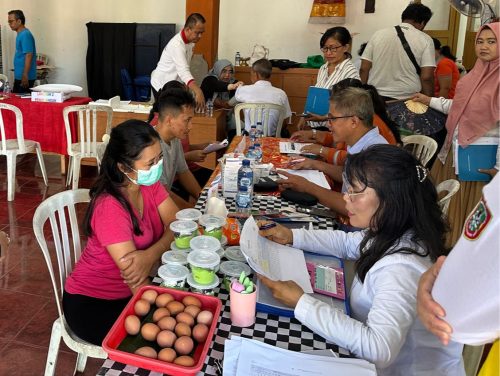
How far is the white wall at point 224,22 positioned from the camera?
6129 millimetres

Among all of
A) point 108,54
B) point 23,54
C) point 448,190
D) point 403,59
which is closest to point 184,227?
point 448,190

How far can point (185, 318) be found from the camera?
963 mm

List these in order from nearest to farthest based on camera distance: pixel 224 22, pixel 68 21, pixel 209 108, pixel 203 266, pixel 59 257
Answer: pixel 203 266, pixel 59 257, pixel 209 108, pixel 224 22, pixel 68 21

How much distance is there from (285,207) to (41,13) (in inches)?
280

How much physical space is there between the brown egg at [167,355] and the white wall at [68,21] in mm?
6605

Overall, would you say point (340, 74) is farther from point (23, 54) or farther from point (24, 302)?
point (23, 54)

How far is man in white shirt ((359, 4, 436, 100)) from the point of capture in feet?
11.2

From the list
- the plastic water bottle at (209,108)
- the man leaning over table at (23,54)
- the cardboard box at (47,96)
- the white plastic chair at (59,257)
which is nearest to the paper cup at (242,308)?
the white plastic chair at (59,257)

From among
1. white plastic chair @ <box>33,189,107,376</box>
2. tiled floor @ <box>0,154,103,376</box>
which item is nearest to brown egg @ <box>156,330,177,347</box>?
white plastic chair @ <box>33,189,107,376</box>

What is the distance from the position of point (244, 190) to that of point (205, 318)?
88 cm

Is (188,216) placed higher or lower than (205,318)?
higher

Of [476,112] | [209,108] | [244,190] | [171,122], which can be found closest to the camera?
[244,190]

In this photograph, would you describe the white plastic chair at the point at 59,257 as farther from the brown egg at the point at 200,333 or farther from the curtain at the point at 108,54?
the curtain at the point at 108,54

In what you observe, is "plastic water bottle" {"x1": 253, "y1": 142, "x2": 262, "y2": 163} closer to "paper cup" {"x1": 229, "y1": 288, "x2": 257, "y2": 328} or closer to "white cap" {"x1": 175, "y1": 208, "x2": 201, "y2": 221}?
"white cap" {"x1": 175, "y1": 208, "x2": 201, "y2": 221}
